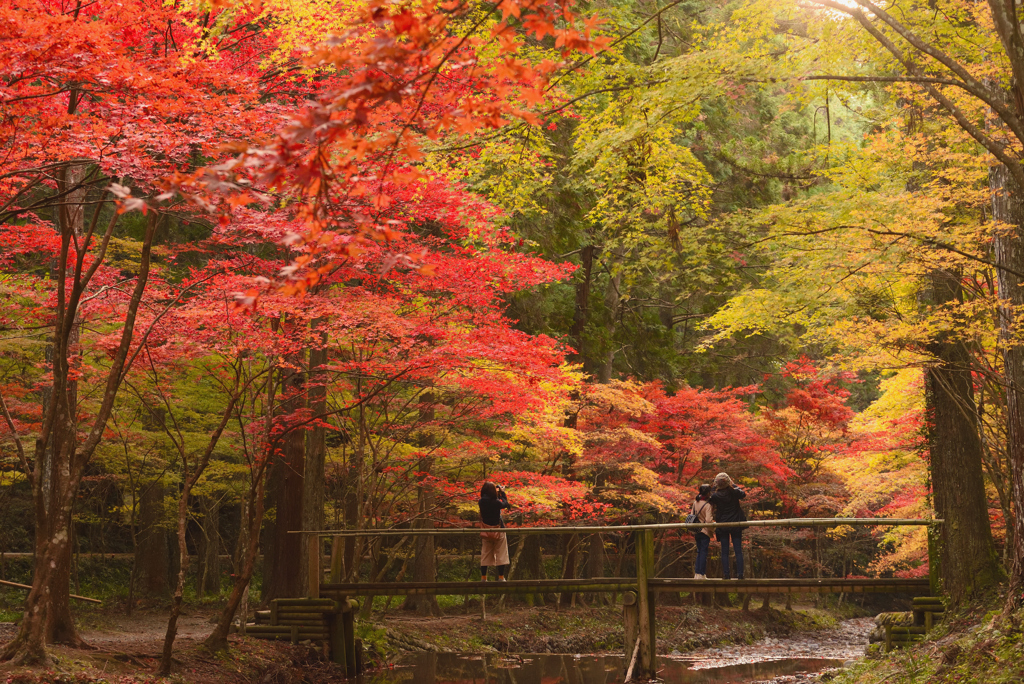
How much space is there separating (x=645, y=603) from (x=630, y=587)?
0.82 ft

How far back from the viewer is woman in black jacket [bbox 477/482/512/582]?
32.2 feet

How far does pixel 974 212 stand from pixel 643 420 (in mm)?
9907

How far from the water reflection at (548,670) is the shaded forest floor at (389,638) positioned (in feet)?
1.56

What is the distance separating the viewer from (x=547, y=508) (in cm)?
1405

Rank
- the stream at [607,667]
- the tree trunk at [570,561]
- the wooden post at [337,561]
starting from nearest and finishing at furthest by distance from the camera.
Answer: the wooden post at [337,561]
the stream at [607,667]
the tree trunk at [570,561]

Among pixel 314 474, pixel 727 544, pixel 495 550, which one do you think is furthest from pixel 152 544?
pixel 727 544

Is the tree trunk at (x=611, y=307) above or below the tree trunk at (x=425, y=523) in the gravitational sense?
above

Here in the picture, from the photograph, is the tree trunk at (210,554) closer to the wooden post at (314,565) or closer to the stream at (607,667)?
the stream at (607,667)

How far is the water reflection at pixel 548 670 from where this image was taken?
11.6 metres

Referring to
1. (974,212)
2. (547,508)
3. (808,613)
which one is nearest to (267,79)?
(547,508)

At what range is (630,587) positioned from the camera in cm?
965

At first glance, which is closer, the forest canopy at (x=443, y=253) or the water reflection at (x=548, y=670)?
the forest canopy at (x=443, y=253)

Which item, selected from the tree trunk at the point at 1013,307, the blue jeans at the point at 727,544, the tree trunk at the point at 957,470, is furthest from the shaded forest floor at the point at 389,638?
the tree trunk at the point at 1013,307

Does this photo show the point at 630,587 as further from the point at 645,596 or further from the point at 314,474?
the point at 314,474
